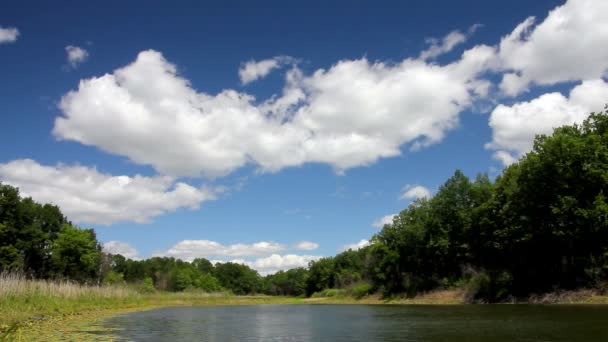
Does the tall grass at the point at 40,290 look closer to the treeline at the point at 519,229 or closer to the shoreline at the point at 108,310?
the shoreline at the point at 108,310

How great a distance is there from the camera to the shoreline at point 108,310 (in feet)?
63.3

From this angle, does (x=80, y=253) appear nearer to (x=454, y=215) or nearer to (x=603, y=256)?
(x=454, y=215)

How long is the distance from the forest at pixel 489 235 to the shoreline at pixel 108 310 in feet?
7.38

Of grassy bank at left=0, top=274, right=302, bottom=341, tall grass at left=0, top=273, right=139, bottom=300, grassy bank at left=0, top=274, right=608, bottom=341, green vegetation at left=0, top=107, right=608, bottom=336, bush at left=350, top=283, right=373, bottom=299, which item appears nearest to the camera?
grassy bank at left=0, top=274, right=608, bottom=341

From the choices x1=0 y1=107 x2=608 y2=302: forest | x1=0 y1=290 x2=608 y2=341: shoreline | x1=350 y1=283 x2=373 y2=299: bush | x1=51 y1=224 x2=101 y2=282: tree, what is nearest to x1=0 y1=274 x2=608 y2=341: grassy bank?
Answer: x1=0 y1=290 x2=608 y2=341: shoreline

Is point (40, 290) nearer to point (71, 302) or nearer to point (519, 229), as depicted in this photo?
point (71, 302)

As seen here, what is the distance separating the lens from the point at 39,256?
89.7 meters

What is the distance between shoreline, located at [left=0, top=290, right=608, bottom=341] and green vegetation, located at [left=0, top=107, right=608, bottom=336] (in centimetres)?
75

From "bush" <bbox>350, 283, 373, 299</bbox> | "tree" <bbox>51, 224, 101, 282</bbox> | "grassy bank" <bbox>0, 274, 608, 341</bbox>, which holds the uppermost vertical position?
"tree" <bbox>51, 224, 101, 282</bbox>

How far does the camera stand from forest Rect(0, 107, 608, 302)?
46.5m

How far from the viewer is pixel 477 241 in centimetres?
7075

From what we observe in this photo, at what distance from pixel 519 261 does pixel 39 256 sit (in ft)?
277

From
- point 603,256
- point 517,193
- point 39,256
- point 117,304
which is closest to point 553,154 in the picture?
point 517,193

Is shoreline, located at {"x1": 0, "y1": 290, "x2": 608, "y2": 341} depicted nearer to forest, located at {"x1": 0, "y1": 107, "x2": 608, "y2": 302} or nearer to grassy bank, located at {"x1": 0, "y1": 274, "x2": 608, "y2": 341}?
grassy bank, located at {"x1": 0, "y1": 274, "x2": 608, "y2": 341}
